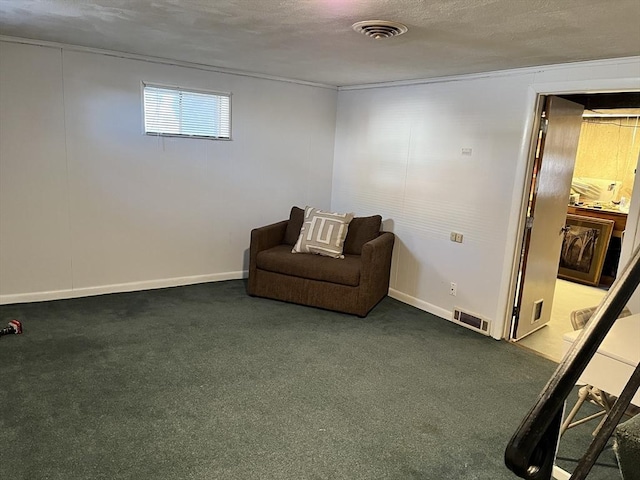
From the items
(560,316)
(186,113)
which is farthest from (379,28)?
(560,316)

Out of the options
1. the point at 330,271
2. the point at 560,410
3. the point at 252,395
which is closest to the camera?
the point at 560,410

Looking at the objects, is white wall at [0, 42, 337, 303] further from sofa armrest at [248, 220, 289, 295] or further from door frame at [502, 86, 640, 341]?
door frame at [502, 86, 640, 341]

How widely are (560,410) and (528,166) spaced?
10.4ft

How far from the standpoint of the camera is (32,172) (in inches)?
152

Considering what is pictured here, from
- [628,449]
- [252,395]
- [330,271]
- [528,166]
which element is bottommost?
[252,395]

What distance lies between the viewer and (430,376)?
312 centimetres

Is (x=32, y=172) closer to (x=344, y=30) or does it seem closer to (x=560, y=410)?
(x=344, y=30)

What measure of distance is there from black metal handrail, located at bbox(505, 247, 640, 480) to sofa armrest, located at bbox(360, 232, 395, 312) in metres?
3.20

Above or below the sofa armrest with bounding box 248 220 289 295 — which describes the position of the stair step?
above

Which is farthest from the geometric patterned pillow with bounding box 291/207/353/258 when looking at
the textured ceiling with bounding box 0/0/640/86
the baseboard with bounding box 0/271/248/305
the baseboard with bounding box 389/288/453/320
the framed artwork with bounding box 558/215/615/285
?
the framed artwork with bounding box 558/215/615/285

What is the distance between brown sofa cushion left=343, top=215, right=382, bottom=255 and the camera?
462cm

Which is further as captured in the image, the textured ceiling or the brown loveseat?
the brown loveseat

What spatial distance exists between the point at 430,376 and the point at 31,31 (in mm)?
3754

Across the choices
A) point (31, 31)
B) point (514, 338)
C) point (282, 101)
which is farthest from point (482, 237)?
point (31, 31)
